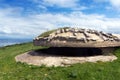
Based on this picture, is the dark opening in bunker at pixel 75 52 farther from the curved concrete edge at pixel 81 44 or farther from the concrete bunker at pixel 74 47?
the curved concrete edge at pixel 81 44

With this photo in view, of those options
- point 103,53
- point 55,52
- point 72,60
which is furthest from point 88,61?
point 55,52

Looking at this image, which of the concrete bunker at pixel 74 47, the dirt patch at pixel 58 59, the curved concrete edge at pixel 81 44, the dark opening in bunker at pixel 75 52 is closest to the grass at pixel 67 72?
the dirt patch at pixel 58 59

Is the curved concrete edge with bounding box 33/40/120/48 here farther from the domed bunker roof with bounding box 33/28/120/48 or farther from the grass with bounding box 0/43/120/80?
the grass with bounding box 0/43/120/80

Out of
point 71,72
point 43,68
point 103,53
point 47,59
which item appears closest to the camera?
point 71,72

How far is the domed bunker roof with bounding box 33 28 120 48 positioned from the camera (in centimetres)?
1667

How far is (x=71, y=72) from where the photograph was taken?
47.3 feet

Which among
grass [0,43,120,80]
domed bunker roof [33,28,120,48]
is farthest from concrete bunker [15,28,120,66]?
grass [0,43,120,80]

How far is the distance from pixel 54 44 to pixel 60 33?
1306 millimetres

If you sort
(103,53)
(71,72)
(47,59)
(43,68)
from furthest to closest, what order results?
(103,53) < (47,59) < (43,68) < (71,72)

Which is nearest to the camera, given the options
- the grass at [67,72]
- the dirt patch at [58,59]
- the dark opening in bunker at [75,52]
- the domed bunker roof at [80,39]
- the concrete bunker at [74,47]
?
the grass at [67,72]

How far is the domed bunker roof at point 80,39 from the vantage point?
16.7 meters

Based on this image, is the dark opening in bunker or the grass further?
the dark opening in bunker

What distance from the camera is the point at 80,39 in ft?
54.7

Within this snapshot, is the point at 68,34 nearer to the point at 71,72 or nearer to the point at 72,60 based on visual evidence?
the point at 72,60
